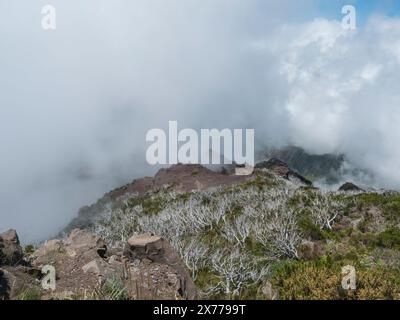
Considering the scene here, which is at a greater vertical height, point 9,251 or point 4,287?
point 4,287

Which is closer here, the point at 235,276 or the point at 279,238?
the point at 235,276

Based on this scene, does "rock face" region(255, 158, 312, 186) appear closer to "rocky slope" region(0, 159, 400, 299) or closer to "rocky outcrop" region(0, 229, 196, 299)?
"rocky slope" region(0, 159, 400, 299)

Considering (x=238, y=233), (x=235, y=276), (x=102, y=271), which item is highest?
(x=102, y=271)

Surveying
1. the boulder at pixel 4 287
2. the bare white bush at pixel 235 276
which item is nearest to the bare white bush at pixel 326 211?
the bare white bush at pixel 235 276

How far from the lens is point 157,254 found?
12.5 m

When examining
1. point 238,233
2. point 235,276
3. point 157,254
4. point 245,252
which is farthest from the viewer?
point 238,233

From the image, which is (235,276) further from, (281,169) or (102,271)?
(281,169)

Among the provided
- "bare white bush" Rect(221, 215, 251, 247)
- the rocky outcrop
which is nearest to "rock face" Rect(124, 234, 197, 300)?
the rocky outcrop

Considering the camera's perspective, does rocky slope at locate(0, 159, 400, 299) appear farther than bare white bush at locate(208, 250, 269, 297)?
No

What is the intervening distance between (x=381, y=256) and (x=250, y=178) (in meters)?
51.3

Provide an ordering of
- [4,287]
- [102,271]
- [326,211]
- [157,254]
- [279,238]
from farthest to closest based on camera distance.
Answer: [326,211]
[279,238]
[157,254]
[102,271]
[4,287]

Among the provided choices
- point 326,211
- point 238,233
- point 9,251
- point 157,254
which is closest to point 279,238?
point 238,233

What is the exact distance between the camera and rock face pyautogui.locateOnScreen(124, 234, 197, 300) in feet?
40.0
